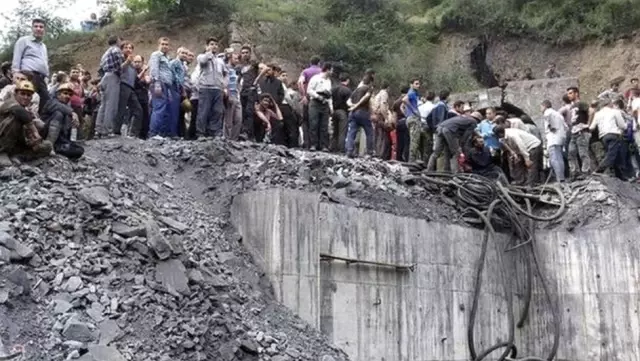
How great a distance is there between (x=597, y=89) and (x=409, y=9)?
8078 millimetres

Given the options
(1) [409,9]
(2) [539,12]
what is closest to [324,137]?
(2) [539,12]

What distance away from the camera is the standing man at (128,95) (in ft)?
36.9

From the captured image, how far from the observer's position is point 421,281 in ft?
35.7

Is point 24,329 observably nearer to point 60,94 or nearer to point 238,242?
point 238,242

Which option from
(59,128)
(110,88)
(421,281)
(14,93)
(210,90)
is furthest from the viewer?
(210,90)

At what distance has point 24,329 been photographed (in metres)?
6.70

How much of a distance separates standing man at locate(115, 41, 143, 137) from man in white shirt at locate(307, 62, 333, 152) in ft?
8.73

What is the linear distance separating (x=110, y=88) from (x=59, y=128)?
5.48ft

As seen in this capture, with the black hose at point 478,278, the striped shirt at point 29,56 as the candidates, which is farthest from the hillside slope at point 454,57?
the striped shirt at point 29,56

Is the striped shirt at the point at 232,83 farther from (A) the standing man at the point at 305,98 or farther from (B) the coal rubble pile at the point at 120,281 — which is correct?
(B) the coal rubble pile at the point at 120,281

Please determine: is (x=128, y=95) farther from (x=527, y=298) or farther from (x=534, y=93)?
(x=534, y=93)

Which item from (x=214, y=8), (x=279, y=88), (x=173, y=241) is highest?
(x=214, y=8)

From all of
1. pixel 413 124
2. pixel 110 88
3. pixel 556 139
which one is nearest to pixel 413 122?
pixel 413 124

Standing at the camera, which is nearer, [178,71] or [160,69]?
[160,69]
